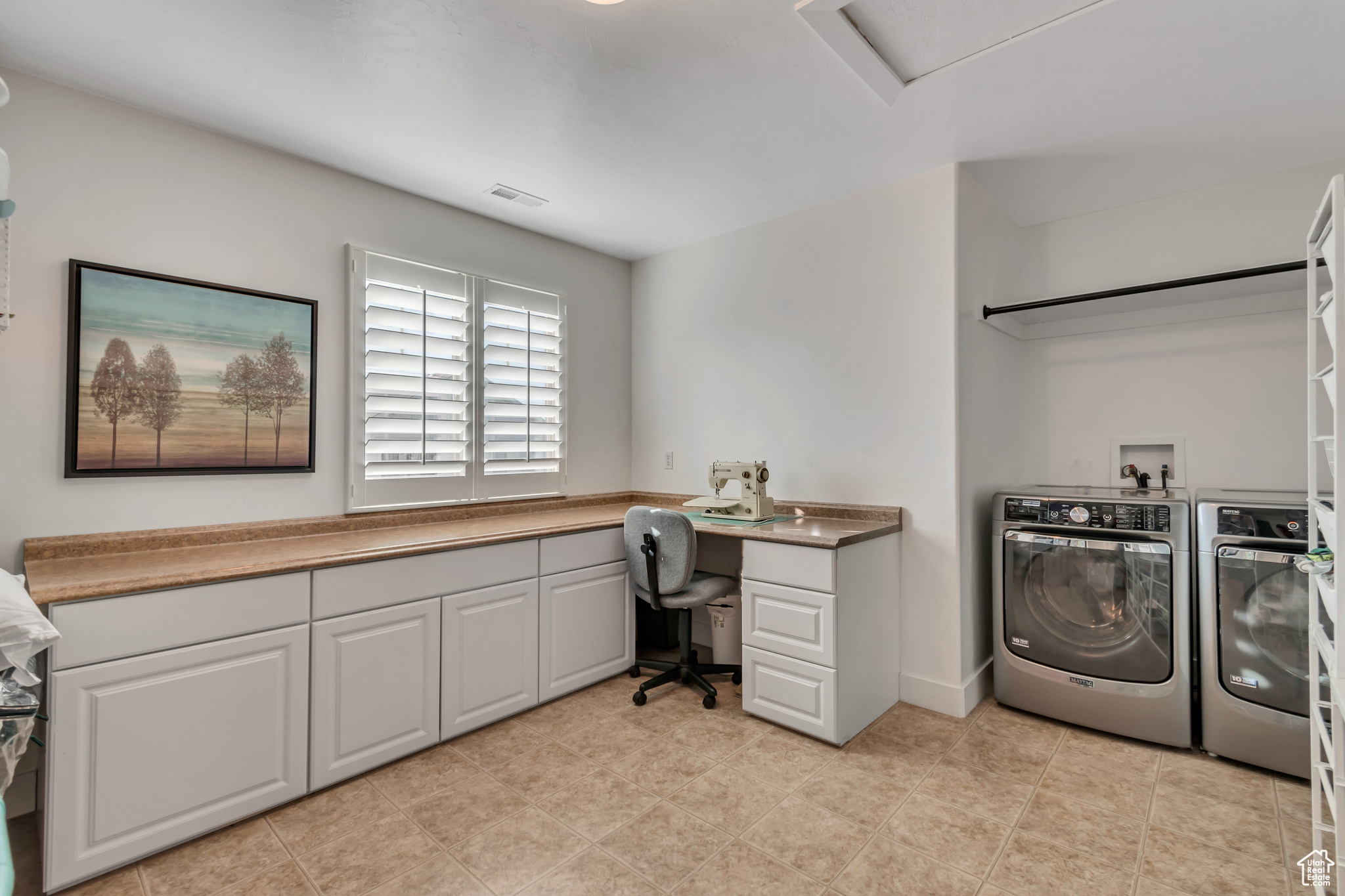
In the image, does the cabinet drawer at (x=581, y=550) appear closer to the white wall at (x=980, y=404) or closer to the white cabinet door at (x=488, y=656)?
the white cabinet door at (x=488, y=656)

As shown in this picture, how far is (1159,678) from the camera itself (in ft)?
7.72

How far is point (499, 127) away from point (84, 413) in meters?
1.77

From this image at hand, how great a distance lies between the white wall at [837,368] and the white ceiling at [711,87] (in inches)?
12.3

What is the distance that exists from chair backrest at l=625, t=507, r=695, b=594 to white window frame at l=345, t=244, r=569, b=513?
845 mm

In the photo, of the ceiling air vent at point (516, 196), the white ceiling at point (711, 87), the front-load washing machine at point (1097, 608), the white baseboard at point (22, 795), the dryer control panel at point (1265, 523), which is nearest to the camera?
the white ceiling at point (711, 87)

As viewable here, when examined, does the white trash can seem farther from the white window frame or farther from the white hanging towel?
the white hanging towel

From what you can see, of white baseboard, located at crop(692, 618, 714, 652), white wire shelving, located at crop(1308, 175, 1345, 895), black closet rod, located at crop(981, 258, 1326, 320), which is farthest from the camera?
white baseboard, located at crop(692, 618, 714, 652)

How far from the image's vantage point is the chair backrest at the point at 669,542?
2.73 metres

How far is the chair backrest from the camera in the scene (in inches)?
107

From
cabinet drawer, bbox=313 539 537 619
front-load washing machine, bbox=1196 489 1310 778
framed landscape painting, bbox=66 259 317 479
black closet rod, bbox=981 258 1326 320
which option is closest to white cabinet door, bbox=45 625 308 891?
cabinet drawer, bbox=313 539 537 619

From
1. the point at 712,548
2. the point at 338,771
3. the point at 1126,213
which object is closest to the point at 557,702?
the point at 338,771

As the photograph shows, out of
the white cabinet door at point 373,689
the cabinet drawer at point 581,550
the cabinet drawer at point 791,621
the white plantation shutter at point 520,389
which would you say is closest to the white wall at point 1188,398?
the cabinet drawer at point 791,621

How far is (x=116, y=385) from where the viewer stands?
7.00ft

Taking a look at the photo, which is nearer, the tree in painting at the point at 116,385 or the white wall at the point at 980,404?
the tree in painting at the point at 116,385
